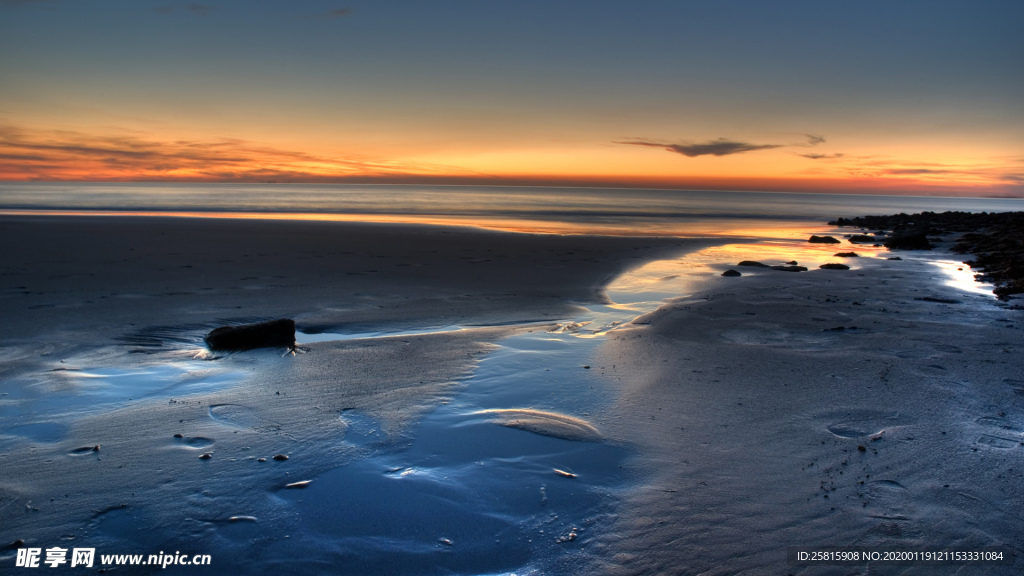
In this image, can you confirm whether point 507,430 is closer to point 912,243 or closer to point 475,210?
point 912,243

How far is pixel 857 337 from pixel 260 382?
6.25 metres

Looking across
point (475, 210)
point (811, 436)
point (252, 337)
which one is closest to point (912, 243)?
point (811, 436)

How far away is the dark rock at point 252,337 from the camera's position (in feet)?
19.7

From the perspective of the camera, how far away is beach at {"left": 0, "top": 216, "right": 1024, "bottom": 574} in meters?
2.76

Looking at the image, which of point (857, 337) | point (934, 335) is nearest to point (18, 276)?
point (857, 337)

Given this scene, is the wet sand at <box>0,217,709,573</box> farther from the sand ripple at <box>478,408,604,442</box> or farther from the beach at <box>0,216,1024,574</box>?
the sand ripple at <box>478,408,604,442</box>

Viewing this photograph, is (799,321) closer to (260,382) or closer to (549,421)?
(549,421)

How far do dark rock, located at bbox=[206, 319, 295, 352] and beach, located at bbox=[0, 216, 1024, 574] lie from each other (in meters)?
0.32

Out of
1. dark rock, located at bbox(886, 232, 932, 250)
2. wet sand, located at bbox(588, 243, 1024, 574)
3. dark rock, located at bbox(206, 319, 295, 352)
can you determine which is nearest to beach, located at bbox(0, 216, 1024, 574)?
wet sand, located at bbox(588, 243, 1024, 574)

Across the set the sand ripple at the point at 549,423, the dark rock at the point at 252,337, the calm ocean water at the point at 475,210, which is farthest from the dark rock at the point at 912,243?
the dark rock at the point at 252,337

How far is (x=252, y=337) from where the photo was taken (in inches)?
238

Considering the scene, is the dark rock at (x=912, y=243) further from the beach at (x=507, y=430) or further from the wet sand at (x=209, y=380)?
the wet sand at (x=209, y=380)

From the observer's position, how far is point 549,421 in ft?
13.8

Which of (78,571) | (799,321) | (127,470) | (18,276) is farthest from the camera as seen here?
(18,276)
